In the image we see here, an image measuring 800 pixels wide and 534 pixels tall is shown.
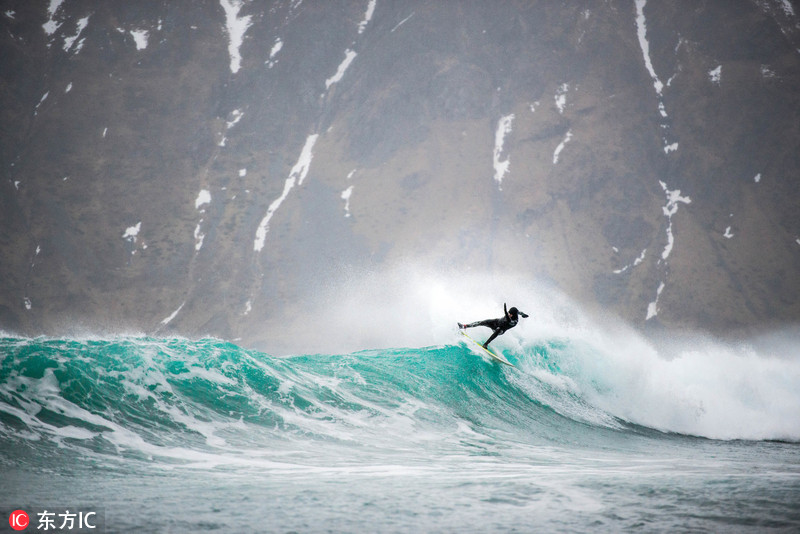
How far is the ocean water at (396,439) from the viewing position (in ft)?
23.7

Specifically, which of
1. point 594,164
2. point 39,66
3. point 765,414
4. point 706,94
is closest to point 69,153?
point 39,66

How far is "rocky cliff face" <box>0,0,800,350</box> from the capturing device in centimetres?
11400

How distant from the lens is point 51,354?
13781 millimetres

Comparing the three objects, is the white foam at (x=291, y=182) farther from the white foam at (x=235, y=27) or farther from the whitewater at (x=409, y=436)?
the whitewater at (x=409, y=436)

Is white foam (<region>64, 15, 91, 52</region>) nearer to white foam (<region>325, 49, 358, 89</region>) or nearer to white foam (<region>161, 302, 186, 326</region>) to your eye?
white foam (<region>325, 49, 358, 89</region>)

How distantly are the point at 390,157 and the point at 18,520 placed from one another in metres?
131

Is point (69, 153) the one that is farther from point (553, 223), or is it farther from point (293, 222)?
point (553, 223)

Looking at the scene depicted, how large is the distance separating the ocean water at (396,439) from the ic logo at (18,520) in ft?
0.30

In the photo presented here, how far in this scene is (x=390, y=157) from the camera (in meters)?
136

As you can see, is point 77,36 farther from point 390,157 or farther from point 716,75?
point 716,75

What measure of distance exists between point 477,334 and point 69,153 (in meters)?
137

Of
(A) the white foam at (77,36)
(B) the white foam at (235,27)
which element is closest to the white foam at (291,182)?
(B) the white foam at (235,27)

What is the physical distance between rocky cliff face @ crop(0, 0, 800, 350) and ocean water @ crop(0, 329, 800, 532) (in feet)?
283

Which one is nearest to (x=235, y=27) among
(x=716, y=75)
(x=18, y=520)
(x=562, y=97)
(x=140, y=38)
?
(x=140, y=38)
